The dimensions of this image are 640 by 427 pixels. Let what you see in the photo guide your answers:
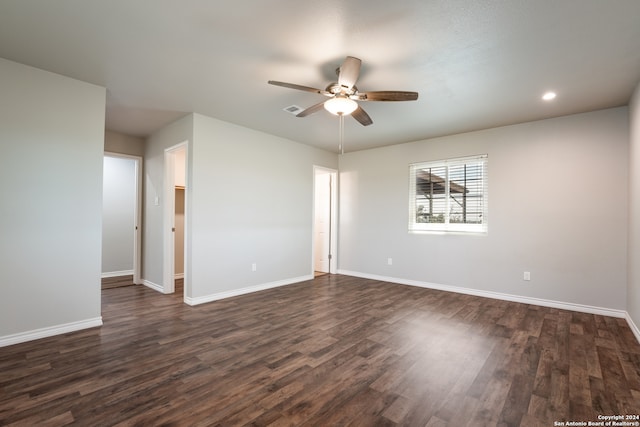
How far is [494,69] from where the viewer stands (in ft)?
8.84

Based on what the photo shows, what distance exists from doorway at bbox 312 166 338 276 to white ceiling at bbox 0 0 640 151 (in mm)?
2771

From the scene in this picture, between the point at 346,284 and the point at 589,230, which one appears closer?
the point at 589,230

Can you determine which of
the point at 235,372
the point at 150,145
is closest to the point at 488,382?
the point at 235,372

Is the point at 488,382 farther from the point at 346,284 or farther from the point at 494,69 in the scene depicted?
the point at 346,284

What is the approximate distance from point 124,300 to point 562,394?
4947mm

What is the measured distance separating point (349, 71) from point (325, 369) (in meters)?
2.39

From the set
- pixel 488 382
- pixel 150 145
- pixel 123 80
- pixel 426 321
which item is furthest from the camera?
pixel 150 145

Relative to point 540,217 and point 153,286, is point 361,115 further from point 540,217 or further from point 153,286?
point 153,286

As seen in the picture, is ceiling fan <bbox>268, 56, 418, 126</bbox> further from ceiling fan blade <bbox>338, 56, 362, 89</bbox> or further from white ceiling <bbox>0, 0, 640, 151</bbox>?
white ceiling <bbox>0, 0, 640, 151</bbox>

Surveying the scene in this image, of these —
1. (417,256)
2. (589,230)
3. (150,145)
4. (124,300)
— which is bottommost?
(124,300)

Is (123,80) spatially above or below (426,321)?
above

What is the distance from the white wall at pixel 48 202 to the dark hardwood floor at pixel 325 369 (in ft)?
1.05

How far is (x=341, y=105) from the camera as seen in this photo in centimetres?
272

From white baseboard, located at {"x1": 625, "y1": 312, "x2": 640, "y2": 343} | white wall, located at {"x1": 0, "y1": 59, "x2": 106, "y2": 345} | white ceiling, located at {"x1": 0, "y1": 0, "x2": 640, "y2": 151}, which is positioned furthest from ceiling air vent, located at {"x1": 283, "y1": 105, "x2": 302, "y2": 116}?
white baseboard, located at {"x1": 625, "y1": 312, "x2": 640, "y2": 343}
